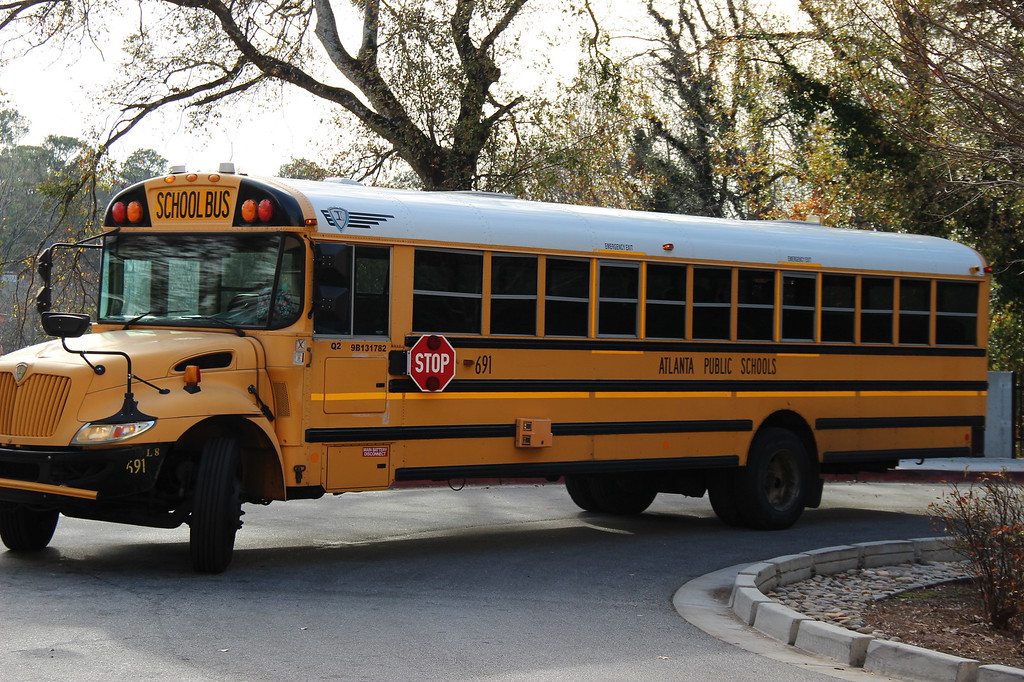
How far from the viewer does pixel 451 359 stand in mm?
9320

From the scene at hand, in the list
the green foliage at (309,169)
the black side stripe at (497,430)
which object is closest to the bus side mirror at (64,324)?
the black side stripe at (497,430)

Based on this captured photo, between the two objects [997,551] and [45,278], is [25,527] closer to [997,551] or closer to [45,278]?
[45,278]

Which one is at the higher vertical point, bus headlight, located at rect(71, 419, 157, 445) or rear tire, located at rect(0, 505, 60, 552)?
bus headlight, located at rect(71, 419, 157, 445)

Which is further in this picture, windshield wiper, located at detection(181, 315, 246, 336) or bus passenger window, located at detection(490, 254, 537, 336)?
bus passenger window, located at detection(490, 254, 537, 336)

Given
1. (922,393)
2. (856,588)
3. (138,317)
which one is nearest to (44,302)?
(138,317)

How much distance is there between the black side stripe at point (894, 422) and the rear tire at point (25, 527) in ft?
22.0

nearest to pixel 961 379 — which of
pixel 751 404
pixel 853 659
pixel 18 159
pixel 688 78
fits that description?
pixel 751 404

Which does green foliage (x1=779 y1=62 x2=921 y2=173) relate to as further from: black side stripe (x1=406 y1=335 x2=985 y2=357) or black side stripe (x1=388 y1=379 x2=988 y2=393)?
black side stripe (x1=388 y1=379 x2=988 y2=393)

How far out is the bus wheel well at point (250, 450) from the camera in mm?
8312

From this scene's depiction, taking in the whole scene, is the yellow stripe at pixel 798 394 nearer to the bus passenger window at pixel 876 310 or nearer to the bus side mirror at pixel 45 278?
the bus passenger window at pixel 876 310

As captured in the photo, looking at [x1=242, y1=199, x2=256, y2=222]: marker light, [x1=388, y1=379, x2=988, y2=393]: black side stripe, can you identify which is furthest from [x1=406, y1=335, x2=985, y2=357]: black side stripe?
[x1=242, y1=199, x2=256, y2=222]: marker light

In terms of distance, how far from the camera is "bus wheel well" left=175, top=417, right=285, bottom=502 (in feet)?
27.3

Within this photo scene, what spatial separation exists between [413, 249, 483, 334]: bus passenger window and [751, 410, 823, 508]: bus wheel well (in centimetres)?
354

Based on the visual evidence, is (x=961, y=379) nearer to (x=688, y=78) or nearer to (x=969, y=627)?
(x=969, y=627)
